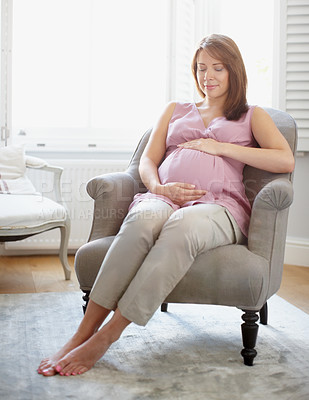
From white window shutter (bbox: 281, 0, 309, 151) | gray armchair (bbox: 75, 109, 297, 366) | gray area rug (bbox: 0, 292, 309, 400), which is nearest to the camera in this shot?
gray area rug (bbox: 0, 292, 309, 400)

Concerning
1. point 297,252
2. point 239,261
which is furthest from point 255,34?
point 239,261

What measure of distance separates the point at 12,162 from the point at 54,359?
1726 mm

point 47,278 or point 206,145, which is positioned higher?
point 206,145

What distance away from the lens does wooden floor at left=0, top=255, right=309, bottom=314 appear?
2.87 metres

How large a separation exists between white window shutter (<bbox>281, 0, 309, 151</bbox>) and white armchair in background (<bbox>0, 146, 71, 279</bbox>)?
4.95ft

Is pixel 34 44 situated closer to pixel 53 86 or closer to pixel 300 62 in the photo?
pixel 53 86

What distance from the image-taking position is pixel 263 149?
2109 mm

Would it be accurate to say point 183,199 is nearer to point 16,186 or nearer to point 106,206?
point 106,206

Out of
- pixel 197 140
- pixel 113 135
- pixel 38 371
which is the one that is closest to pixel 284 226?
pixel 197 140

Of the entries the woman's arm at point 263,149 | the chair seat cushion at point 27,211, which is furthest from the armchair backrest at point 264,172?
the chair seat cushion at point 27,211

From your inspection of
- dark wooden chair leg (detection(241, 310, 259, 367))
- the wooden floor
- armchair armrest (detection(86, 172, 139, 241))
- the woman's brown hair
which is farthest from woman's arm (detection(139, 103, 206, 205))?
the wooden floor

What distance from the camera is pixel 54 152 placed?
3.70 meters

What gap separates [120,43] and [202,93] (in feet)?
4.77

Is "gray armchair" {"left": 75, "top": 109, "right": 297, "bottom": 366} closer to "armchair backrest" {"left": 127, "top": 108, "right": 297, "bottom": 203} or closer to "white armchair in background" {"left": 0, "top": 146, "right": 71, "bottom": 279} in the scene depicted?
"armchair backrest" {"left": 127, "top": 108, "right": 297, "bottom": 203}
